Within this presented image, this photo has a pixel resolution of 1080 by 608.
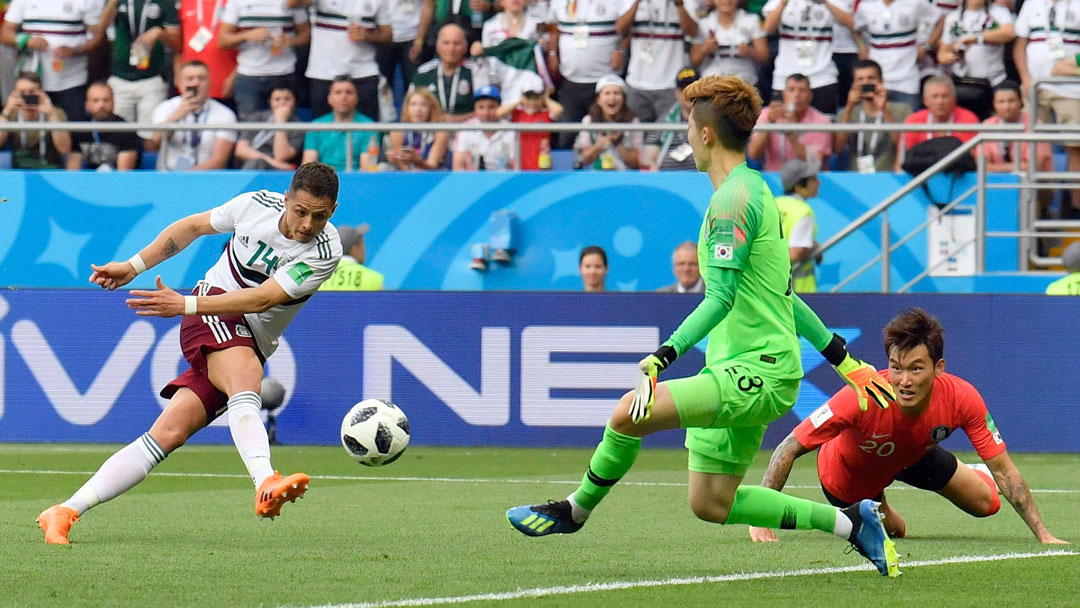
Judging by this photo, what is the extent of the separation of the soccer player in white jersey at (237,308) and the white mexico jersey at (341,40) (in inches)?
346

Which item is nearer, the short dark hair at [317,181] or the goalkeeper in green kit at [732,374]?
the goalkeeper in green kit at [732,374]

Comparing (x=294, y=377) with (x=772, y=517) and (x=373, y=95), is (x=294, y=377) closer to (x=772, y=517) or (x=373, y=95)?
(x=373, y=95)

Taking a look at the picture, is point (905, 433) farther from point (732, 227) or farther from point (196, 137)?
point (196, 137)

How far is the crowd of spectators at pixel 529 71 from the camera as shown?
607 inches

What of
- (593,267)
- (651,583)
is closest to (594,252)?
(593,267)

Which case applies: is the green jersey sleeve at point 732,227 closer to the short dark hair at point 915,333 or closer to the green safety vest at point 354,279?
the short dark hair at point 915,333

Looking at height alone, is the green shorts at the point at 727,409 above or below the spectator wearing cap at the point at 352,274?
above

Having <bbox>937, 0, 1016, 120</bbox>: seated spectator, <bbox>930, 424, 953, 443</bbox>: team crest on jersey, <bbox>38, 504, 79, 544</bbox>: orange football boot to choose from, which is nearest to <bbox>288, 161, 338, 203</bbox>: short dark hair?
<bbox>38, 504, 79, 544</bbox>: orange football boot

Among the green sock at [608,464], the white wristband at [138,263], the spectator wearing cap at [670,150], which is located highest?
the spectator wearing cap at [670,150]

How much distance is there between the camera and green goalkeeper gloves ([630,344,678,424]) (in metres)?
5.61

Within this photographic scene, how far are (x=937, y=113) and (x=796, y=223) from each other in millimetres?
2060

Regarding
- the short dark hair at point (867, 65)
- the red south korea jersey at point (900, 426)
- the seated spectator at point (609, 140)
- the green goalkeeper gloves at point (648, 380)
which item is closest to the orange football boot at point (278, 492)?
the green goalkeeper gloves at point (648, 380)

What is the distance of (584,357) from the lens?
13758mm

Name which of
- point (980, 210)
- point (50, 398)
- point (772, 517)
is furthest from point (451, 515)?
point (980, 210)
